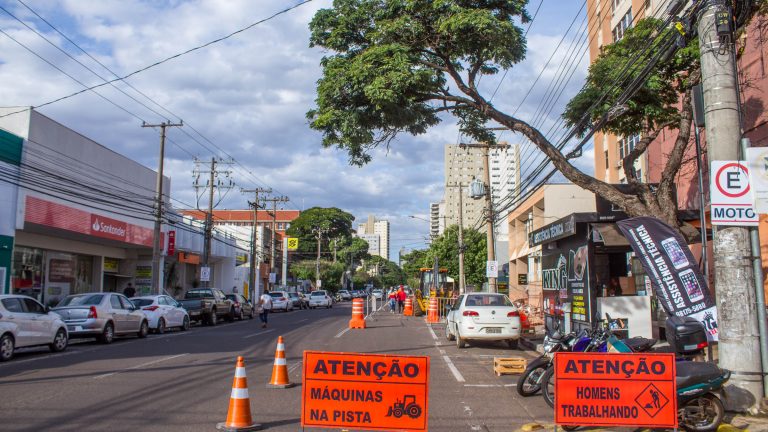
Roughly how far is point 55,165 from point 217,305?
9.15 metres

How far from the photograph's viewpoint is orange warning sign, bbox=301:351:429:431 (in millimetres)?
5879

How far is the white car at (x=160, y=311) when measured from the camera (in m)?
21.9

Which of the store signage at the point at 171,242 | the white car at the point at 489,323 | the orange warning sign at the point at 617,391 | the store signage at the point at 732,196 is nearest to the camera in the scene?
the orange warning sign at the point at 617,391

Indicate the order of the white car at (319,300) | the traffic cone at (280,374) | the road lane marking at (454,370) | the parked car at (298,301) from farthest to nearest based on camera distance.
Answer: the white car at (319,300) → the parked car at (298,301) → the road lane marking at (454,370) → the traffic cone at (280,374)

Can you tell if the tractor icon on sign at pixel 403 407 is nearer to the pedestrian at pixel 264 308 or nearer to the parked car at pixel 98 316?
the parked car at pixel 98 316

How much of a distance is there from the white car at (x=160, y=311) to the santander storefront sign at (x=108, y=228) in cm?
585

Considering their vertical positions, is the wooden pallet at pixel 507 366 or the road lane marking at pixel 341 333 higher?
the wooden pallet at pixel 507 366

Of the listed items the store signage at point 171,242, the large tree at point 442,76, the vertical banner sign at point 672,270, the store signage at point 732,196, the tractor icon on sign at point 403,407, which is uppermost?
the large tree at point 442,76

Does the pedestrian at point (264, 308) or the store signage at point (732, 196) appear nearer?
the store signage at point (732, 196)

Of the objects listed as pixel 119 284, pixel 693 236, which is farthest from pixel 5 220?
pixel 693 236

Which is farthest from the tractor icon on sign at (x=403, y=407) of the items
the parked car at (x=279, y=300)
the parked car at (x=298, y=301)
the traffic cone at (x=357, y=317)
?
the parked car at (x=298, y=301)

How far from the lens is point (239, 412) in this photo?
7.18 m

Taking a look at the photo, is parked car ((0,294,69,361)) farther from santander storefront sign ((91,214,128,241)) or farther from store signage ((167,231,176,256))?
store signage ((167,231,176,256))

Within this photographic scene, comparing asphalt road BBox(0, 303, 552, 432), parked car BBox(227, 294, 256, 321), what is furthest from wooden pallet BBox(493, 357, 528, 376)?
parked car BBox(227, 294, 256, 321)
